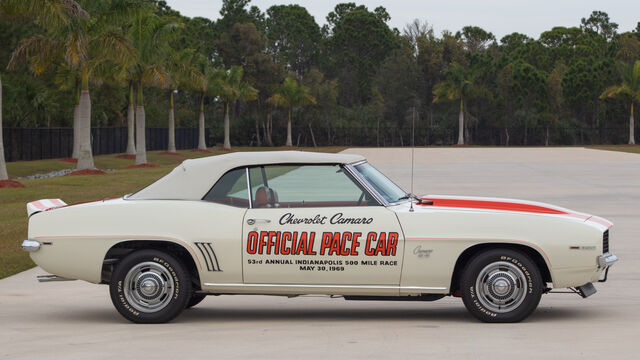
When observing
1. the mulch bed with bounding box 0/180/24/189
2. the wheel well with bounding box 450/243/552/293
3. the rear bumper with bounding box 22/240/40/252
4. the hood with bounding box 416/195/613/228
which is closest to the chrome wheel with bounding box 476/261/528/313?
the wheel well with bounding box 450/243/552/293

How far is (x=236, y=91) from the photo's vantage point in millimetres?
84438

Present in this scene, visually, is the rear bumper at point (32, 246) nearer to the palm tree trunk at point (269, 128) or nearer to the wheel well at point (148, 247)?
the wheel well at point (148, 247)

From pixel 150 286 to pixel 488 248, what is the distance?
2863mm

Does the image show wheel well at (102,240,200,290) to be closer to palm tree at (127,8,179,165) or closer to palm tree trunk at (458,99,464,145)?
palm tree at (127,8,179,165)

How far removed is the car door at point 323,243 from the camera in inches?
311

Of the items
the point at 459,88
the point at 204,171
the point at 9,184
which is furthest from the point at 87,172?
the point at 459,88

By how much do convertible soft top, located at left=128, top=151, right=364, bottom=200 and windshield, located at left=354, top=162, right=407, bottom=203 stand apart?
0.41ft

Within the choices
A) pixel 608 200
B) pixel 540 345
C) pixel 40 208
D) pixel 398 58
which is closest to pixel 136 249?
pixel 40 208

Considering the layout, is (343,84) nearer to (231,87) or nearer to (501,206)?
(231,87)

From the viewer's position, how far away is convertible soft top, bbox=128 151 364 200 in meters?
8.27

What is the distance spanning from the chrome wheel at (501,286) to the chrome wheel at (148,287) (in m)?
2.60

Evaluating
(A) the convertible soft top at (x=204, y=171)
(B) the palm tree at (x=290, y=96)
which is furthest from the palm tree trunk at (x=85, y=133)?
(B) the palm tree at (x=290, y=96)

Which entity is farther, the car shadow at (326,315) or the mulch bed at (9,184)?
the mulch bed at (9,184)

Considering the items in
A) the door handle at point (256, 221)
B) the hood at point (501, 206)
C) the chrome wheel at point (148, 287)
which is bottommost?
the chrome wheel at point (148, 287)
